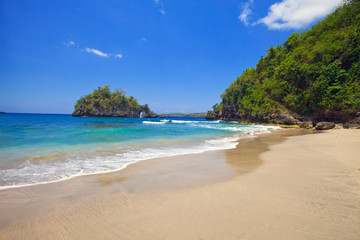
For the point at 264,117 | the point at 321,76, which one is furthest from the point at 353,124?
the point at 264,117

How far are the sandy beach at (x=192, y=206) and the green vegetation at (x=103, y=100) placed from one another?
283 ft

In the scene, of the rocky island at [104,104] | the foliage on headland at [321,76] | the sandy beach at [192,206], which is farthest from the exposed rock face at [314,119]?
the rocky island at [104,104]

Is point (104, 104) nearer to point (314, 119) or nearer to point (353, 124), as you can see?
point (314, 119)

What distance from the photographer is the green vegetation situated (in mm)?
80000

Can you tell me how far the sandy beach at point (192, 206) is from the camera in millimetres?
1996

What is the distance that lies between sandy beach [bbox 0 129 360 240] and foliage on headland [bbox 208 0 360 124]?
83.0ft

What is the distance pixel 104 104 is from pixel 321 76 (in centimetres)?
8441

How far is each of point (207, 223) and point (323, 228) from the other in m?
1.50

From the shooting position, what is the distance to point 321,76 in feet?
78.8

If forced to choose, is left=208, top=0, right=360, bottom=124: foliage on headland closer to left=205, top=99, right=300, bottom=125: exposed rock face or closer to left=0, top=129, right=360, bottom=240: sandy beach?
left=205, top=99, right=300, bottom=125: exposed rock face

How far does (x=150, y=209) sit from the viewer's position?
2605 mm

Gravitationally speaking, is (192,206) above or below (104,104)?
below

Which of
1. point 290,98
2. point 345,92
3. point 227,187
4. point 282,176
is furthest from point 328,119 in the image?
point 227,187

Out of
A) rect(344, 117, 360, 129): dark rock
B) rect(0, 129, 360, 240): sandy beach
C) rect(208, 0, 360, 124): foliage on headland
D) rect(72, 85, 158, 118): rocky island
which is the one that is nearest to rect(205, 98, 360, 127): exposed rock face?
rect(344, 117, 360, 129): dark rock
